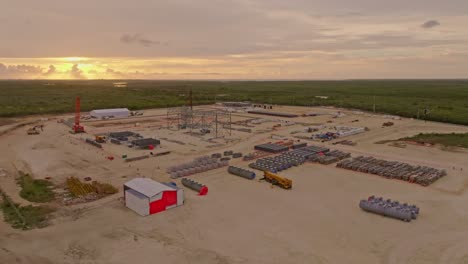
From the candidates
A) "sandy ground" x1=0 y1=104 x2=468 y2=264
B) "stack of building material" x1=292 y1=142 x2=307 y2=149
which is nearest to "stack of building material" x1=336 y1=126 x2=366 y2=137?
"stack of building material" x1=292 y1=142 x2=307 y2=149

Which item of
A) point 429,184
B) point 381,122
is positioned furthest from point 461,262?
point 381,122

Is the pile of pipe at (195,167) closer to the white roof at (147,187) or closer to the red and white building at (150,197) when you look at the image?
the white roof at (147,187)

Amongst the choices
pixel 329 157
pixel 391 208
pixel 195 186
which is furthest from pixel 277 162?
pixel 391 208

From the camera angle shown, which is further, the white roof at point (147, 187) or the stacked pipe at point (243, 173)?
the stacked pipe at point (243, 173)

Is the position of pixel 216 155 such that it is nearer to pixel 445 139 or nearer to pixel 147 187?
Answer: pixel 147 187

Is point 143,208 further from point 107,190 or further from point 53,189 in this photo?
point 53,189

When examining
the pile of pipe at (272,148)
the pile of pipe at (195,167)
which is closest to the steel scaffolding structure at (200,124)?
the pile of pipe at (272,148)

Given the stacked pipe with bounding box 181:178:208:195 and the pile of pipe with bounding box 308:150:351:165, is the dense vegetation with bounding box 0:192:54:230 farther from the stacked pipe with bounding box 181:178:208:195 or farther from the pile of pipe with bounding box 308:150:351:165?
the pile of pipe with bounding box 308:150:351:165
